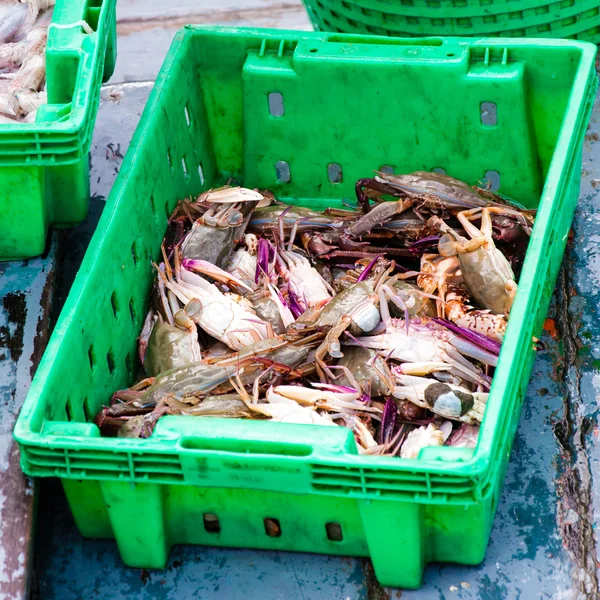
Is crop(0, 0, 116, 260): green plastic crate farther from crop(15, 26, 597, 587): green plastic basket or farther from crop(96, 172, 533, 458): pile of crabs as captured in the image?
crop(96, 172, 533, 458): pile of crabs

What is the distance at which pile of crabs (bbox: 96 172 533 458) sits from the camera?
281 centimetres

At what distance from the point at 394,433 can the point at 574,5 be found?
6.25ft

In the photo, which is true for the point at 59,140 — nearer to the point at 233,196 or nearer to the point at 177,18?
the point at 233,196

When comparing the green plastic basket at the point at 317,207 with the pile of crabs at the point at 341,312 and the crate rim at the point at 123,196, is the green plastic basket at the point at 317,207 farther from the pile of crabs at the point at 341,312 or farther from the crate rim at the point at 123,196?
the pile of crabs at the point at 341,312

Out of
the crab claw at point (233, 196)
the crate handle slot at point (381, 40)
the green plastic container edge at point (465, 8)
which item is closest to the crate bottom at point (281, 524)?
the crab claw at point (233, 196)

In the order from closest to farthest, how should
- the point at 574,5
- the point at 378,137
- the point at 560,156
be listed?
the point at 560,156 < the point at 378,137 < the point at 574,5

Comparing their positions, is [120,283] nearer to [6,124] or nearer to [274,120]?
[6,124]

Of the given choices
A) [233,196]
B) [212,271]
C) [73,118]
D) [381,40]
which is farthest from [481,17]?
[73,118]

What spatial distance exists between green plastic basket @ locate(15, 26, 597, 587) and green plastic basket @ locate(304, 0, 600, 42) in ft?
1.63

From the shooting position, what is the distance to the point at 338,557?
2.70 metres

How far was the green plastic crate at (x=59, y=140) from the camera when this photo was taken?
2818mm

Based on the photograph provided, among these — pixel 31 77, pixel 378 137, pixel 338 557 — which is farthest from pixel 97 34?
→ pixel 338 557

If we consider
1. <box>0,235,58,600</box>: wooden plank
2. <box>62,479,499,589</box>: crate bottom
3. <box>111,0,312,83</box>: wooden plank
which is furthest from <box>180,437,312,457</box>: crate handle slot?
<box>111,0,312,83</box>: wooden plank

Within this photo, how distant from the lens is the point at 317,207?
12.4 ft
